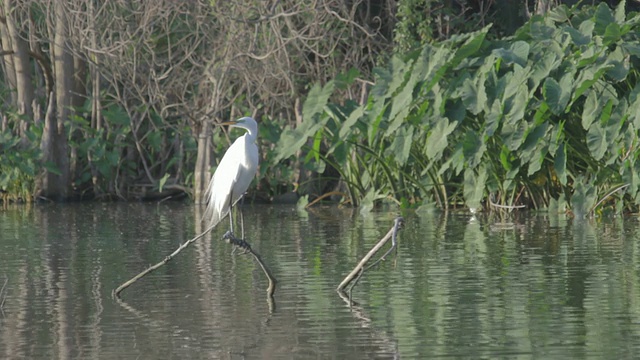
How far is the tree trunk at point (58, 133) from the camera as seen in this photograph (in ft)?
61.8

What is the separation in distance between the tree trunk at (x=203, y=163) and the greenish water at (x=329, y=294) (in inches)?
159

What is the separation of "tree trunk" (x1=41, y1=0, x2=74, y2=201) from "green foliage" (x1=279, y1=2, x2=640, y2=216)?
14.2ft

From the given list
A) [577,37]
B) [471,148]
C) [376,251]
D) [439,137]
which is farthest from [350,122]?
[376,251]

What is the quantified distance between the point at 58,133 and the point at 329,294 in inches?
445

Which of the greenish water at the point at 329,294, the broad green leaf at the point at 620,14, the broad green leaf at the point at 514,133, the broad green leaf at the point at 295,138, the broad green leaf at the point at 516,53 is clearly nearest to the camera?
the greenish water at the point at 329,294

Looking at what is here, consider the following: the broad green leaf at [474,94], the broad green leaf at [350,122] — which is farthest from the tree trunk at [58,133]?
the broad green leaf at [474,94]

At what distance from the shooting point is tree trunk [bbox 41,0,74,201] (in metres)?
18.8

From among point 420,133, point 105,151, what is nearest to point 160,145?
point 105,151

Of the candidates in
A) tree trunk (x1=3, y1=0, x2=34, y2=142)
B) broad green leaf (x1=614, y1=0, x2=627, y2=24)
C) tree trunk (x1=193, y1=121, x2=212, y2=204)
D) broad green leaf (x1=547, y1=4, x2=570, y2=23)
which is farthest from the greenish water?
tree trunk (x1=3, y1=0, x2=34, y2=142)

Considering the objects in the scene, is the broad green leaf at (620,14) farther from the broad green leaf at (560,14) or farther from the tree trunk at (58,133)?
the tree trunk at (58,133)

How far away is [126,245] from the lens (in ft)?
40.4

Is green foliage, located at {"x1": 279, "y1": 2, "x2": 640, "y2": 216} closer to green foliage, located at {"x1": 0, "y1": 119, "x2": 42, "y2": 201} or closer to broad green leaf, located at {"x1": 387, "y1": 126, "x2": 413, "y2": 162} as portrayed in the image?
broad green leaf, located at {"x1": 387, "y1": 126, "x2": 413, "y2": 162}

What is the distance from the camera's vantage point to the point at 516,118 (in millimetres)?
13883

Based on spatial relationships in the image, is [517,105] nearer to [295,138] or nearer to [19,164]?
[295,138]
